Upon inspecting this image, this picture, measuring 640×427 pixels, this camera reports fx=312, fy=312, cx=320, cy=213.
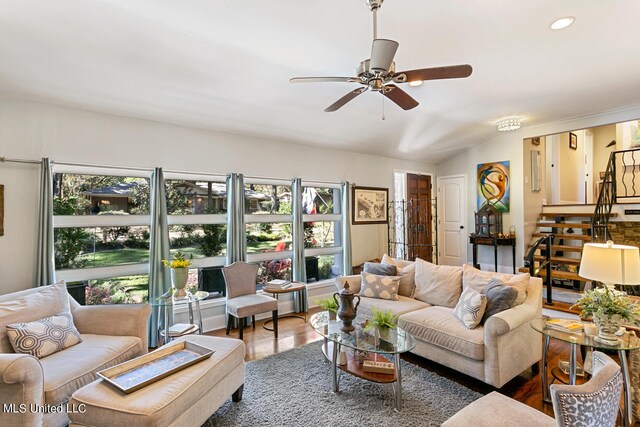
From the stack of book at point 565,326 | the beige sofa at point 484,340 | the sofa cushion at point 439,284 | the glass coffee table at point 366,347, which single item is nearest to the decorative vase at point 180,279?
the glass coffee table at point 366,347

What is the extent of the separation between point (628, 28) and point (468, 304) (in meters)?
2.74

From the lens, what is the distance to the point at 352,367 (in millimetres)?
2613

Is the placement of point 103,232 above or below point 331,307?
above

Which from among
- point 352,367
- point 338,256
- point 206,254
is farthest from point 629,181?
point 206,254

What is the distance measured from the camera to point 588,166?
301 inches

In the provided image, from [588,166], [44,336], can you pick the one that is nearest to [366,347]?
[44,336]

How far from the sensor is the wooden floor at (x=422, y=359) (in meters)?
2.61

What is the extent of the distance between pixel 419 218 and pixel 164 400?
20.2 ft

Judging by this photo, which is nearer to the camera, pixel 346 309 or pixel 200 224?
pixel 346 309

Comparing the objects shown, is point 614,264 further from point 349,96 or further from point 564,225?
point 564,225

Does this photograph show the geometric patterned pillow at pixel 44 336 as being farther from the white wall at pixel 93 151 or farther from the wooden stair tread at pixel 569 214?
the wooden stair tread at pixel 569 214

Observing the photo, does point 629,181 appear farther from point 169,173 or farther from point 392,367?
point 169,173

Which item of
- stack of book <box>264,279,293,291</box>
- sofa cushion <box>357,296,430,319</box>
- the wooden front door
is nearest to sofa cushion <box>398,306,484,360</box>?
sofa cushion <box>357,296,430,319</box>

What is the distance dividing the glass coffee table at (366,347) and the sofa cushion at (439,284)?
108 centimetres
